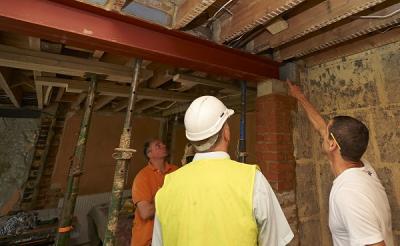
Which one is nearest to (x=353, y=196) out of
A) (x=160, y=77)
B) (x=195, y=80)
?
(x=195, y=80)

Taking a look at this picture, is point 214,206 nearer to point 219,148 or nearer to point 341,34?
point 219,148

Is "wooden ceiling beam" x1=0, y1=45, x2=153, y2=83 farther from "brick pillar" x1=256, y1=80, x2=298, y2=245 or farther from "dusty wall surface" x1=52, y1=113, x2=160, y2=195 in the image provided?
"dusty wall surface" x1=52, y1=113, x2=160, y2=195

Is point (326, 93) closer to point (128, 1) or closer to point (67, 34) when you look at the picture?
point (128, 1)

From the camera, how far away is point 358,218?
3.18ft

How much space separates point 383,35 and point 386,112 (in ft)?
1.70

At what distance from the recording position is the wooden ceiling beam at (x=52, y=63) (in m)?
1.68

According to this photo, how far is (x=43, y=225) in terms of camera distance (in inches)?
126

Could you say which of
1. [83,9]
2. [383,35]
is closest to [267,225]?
[83,9]

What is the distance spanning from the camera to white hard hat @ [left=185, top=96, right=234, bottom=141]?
1.00 m

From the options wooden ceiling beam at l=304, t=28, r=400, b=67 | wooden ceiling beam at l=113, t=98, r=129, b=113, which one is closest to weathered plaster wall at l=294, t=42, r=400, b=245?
wooden ceiling beam at l=304, t=28, r=400, b=67

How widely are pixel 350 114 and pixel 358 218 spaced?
0.98 meters

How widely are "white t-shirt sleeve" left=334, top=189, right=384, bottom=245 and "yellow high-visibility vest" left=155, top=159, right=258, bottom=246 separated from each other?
47cm

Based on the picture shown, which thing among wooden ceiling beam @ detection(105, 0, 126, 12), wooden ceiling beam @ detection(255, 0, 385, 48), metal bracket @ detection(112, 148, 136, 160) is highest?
wooden ceiling beam @ detection(255, 0, 385, 48)

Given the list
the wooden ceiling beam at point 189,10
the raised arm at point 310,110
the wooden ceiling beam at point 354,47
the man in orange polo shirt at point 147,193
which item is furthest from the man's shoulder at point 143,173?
the wooden ceiling beam at point 354,47
